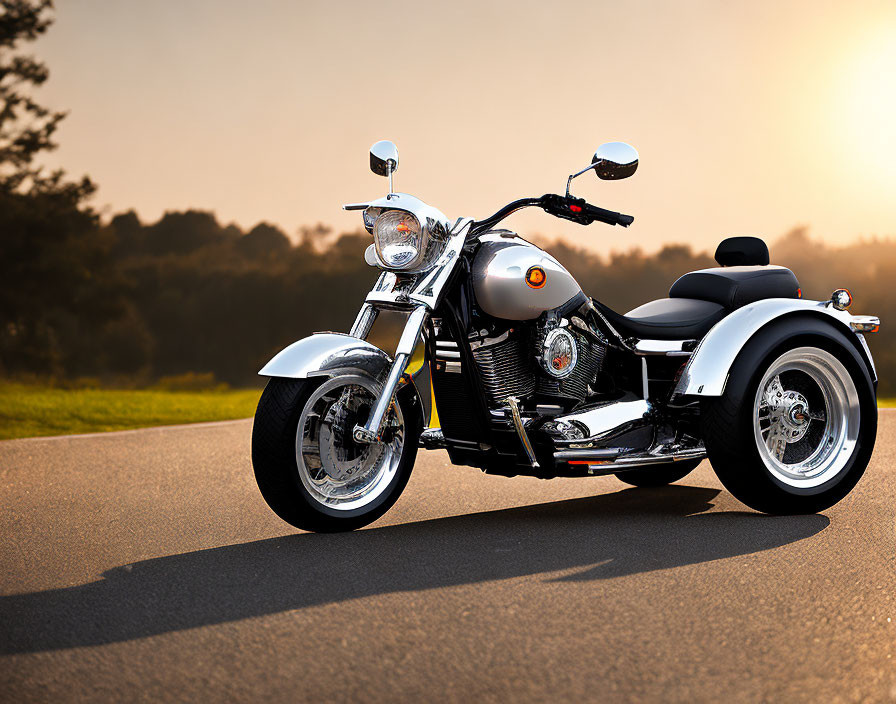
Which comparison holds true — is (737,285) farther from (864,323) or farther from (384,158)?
(384,158)

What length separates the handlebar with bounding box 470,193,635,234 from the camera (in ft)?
19.3

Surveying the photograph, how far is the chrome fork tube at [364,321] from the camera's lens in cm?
573

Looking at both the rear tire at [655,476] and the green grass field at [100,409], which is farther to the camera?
the green grass field at [100,409]

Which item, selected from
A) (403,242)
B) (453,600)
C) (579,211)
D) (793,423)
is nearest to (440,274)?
(403,242)

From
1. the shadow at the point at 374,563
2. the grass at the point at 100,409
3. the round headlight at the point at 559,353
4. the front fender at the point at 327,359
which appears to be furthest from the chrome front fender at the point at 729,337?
the grass at the point at 100,409

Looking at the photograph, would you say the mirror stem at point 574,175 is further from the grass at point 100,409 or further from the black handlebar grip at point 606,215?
the grass at point 100,409

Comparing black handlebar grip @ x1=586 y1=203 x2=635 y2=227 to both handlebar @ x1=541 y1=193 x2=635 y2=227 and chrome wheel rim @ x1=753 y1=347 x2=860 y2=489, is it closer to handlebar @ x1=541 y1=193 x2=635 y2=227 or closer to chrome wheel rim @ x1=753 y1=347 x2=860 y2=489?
handlebar @ x1=541 y1=193 x2=635 y2=227

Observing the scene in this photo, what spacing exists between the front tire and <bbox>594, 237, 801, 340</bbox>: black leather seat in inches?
19.2

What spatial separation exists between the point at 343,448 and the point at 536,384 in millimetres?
1179

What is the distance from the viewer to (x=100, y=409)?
539 inches

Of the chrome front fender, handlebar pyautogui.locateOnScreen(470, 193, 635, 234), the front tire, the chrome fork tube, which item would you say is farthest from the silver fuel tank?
the front tire

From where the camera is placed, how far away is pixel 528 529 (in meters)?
5.59

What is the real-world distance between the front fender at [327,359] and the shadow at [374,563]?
0.86 metres

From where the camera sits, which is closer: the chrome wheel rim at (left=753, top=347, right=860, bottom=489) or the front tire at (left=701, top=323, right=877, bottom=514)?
the front tire at (left=701, top=323, right=877, bottom=514)
